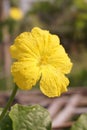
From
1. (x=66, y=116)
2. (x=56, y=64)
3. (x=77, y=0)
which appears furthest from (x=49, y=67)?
(x=77, y=0)

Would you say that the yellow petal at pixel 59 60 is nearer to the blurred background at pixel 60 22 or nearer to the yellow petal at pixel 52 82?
the yellow petal at pixel 52 82

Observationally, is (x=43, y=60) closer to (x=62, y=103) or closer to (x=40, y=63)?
(x=40, y=63)

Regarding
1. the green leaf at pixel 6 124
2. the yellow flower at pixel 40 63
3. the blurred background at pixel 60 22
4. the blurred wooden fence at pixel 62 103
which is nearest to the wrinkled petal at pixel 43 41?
the yellow flower at pixel 40 63

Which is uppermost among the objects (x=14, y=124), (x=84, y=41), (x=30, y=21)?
(x=14, y=124)

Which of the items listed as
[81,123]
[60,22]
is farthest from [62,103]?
[60,22]

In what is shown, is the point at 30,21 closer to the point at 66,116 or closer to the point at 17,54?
the point at 66,116

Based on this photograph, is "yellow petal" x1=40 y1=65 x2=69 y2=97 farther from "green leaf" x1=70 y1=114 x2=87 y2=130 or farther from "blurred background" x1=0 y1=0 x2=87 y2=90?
"blurred background" x1=0 y1=0 x2=87 y2=90
